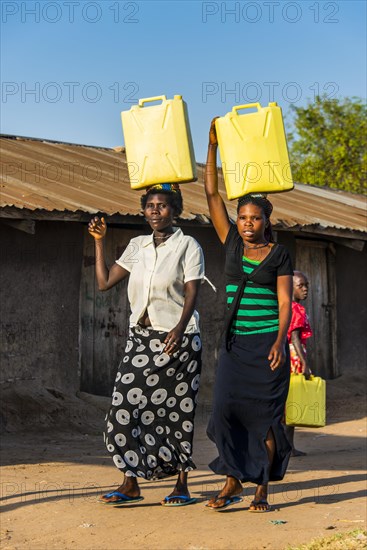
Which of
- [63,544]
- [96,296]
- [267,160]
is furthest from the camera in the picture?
[96,296]

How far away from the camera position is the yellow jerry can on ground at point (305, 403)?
22.0 ft

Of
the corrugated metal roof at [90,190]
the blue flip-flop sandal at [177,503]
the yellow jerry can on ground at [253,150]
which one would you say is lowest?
the blue flip-flop sandal at [177,503]

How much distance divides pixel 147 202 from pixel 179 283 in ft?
1.67

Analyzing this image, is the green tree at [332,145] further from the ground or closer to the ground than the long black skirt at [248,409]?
further from the ground

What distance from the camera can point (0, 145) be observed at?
12.0m

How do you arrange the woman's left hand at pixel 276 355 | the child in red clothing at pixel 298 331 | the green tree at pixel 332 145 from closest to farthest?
the woman's left hand at pixel 276 355, the child in red clothing at pixel 298 331, the green tree at pixel 332 145

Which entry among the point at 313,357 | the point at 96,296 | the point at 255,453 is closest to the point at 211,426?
the point at 255,453

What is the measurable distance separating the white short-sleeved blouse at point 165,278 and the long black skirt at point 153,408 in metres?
0.10

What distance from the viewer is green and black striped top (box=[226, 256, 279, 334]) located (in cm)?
541

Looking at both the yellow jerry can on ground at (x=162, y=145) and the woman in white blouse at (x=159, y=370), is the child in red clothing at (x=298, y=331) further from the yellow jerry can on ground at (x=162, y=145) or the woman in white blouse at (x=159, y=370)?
the yellow jerry can on ground at (x=162, y=145)

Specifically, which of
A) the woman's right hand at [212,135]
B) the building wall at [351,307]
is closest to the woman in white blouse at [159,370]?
the woman's right hand at [212,135]

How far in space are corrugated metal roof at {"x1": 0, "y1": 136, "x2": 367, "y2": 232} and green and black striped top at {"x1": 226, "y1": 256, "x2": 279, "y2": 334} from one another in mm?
3521

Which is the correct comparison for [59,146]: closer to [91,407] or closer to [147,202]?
[91,407]

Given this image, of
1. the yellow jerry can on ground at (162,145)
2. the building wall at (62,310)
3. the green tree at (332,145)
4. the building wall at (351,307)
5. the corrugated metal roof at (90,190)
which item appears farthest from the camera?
the green tree at (332,145)
